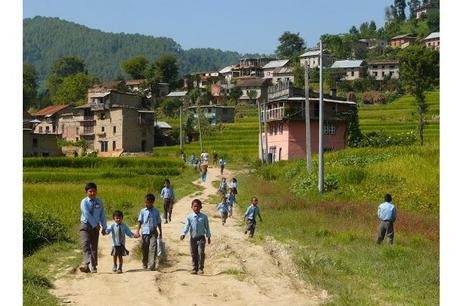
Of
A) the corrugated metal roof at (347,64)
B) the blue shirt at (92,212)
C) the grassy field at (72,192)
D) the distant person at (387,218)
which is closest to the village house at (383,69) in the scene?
the corrugated metal roof at (347,64)

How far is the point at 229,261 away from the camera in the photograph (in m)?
14.3

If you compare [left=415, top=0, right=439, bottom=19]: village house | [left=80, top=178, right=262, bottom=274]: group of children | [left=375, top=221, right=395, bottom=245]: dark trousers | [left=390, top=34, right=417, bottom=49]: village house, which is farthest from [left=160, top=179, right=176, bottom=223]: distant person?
[left=415, top=0, right=439, bottom=19]: village house

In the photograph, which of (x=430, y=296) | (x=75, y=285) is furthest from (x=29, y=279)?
(x=430, y=296)

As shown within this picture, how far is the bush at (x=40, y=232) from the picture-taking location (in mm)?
17500

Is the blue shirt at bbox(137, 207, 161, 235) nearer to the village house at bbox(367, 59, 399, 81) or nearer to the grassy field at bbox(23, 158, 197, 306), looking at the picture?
the grassy field at bbox(23, 158, 197, 306)

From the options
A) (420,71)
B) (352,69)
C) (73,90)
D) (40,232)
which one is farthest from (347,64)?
(40,232)

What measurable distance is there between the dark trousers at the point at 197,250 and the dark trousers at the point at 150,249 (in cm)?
81

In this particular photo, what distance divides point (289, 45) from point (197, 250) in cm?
14912

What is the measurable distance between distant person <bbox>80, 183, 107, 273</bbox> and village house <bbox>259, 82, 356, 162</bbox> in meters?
40.6

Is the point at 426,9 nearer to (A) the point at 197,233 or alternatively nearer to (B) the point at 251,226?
(B) the point at 251,226

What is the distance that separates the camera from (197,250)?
1313 centimetres

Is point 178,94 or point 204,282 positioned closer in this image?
point 204,282

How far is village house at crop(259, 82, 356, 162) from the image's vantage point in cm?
5322
